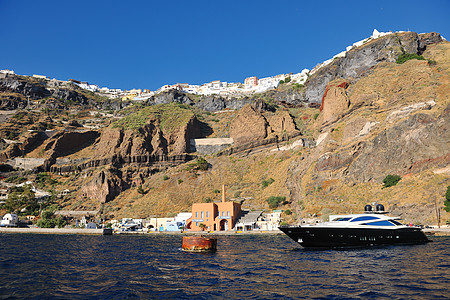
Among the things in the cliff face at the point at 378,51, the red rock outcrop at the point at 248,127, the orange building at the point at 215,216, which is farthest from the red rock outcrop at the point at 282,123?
the orange building at the point at 215,216

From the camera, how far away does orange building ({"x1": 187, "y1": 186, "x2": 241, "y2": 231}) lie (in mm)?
79188

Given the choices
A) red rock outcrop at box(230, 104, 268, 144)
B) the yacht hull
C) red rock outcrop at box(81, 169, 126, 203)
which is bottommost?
the yacht hull

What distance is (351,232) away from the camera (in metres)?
34.4

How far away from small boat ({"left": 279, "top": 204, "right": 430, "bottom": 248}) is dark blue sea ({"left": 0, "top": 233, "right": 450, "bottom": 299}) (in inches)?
139

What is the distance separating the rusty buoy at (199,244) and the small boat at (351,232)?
8.11 meters

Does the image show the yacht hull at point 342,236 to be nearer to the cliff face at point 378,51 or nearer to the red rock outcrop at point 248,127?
the red rock outcrop at point 248,127

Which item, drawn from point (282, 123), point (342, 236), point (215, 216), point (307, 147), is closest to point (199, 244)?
point (342, 236)

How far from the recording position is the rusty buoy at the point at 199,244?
36.2 m

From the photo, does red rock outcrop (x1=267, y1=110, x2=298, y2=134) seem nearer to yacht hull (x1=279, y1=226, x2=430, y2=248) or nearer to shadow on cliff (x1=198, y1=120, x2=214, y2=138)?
shadow on cliff (x1=198, y1=120, x2=214, y2=138)

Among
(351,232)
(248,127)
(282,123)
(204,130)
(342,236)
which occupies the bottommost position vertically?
(342,236)

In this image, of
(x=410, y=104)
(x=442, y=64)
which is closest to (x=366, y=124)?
(x=410, y=104)

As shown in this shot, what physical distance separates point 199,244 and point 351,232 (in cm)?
1635

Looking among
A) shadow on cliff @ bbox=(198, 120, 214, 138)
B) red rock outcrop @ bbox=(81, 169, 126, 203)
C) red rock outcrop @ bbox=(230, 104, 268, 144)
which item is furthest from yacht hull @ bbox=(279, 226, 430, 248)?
shadow on cliff @ bbox=(198, 120, 214, 138)

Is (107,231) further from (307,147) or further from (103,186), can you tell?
(307,147)
